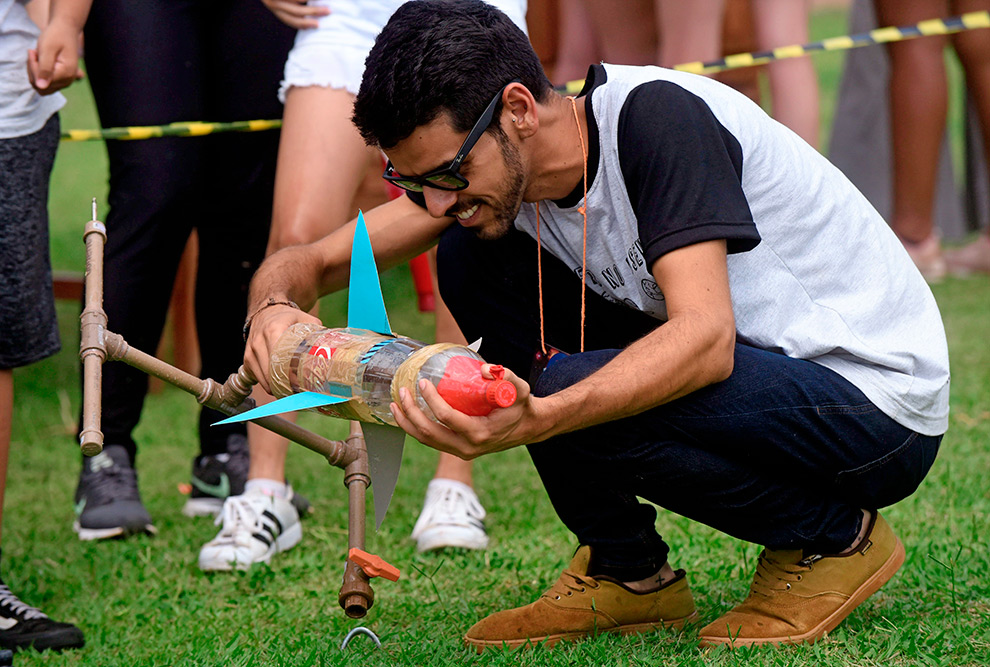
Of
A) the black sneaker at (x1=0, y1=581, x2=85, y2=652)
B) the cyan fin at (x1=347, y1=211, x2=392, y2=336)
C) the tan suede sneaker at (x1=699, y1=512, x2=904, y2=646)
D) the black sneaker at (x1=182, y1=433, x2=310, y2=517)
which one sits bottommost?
the black sneaker at (x1=182, y1=433, x2=310, y2=517)

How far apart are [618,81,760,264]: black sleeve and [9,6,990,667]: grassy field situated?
2.26 feet

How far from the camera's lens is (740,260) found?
6.17ft

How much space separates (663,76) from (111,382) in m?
1.68

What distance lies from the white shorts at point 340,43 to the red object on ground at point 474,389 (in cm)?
128

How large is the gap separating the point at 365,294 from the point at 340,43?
108 cm

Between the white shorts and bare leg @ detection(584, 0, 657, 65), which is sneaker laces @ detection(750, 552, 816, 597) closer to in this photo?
the white shorts

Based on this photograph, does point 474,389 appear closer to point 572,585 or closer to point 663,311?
point 663,311

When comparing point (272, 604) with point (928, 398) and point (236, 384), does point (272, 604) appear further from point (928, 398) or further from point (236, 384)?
point (928, 398)

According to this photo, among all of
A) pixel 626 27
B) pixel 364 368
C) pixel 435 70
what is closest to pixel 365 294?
pixel 364 368

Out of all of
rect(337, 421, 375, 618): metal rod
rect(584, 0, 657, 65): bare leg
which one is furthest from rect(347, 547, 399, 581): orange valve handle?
rect(584, 0, 657, 65): bare leg

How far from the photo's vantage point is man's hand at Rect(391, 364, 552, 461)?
4.80 feet

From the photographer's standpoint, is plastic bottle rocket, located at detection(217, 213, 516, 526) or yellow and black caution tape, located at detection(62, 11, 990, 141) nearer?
plastic bottle rocket, located at detection(217, 213, 516, 526)

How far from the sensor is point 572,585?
83.5 inches

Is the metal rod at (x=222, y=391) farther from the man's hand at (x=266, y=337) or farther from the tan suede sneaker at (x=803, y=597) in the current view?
the tan suede sneaker at (x=803, y=597)
